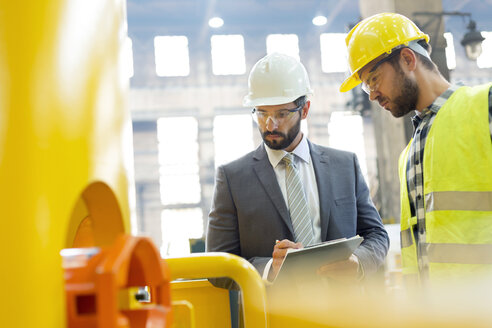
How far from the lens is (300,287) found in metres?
2.22

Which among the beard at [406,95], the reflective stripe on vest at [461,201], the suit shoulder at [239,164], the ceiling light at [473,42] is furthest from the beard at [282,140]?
the ceiling light at [473,42]

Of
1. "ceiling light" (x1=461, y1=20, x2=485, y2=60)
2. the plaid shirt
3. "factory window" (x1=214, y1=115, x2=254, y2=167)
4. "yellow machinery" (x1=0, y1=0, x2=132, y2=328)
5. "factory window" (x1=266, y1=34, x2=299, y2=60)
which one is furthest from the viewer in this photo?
"factory window" (x1=266, y1=34, x2=299, y2=60)

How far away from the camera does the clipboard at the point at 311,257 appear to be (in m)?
1.91

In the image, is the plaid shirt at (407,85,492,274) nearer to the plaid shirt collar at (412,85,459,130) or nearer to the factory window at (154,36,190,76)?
the plaid shirt collar at (412,85,459,130)

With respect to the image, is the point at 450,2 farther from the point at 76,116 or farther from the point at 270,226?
the point at 76,116

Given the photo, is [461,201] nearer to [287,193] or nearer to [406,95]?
[406,95]

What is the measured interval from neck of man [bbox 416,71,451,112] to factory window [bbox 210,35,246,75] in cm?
1235

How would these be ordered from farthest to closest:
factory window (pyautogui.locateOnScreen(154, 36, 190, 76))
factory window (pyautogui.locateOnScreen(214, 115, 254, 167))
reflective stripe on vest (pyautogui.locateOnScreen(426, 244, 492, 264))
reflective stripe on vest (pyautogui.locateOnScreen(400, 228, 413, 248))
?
factory window (pyautogui.locateOnScreen(154, 36, 190, 76)), factory window (pyautogui.locateOnScreen(214, 115, 254, 167)), reflective stripe on vest (pyautogui.locateOnScreen(400, 228, 413, 248)), reflective stripe on vest (pyautogui.locateOnScreen(426, 244, 492, 264))

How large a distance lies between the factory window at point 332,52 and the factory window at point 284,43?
2.60ft

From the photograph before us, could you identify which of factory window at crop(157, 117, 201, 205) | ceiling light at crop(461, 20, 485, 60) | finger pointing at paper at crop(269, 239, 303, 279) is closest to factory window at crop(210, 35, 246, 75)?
factory window at crop(157, 117, 201, 205)

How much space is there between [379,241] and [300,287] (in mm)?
533

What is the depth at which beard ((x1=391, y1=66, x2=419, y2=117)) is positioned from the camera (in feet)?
7.16

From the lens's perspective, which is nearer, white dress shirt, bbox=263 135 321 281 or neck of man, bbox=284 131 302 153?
white dress shirt, bbox=263 135 321 281

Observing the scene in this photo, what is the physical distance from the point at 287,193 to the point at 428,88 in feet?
2.52
